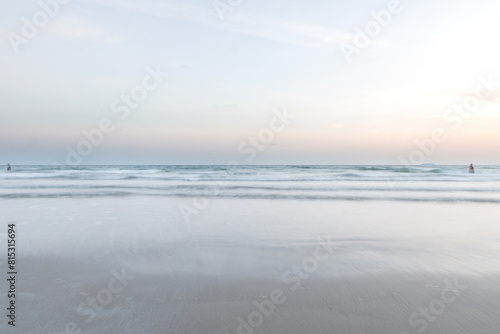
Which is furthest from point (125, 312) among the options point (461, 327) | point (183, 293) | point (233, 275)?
point (461, 327)

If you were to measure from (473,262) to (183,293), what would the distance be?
4.12 meters

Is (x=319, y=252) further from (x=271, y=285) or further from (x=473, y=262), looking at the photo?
(x=473, y=262)

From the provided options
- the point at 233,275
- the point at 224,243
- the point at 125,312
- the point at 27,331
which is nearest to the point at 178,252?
the point at 224,243

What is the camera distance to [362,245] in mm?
5875

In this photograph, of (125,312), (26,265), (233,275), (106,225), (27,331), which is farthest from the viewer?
(106,225)

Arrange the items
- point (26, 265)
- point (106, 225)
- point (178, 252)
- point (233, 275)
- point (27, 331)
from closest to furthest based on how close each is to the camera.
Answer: point (27, 331) → point (233, 275) → point (26, 265) → point (178, 252) → point (106, 225)

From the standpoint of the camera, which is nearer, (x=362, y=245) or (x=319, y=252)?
(x=319, y=252)
